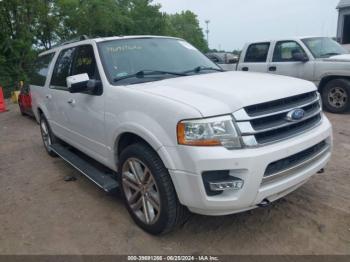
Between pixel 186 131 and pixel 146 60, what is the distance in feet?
5.06

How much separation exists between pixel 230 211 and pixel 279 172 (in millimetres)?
498

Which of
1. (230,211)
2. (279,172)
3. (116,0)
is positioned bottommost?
(230,211)

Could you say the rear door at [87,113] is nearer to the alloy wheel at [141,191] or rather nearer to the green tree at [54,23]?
the alloy wheel at [141,191]

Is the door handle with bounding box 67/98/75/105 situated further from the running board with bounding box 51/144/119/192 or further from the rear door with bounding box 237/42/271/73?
the rear door with bounding box 237/42/271/73

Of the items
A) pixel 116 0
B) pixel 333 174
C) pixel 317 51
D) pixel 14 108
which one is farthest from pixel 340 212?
pixel 116 0

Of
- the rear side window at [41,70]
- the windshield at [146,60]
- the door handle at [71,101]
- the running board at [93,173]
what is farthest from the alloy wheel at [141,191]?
the rear side window at [41,70]

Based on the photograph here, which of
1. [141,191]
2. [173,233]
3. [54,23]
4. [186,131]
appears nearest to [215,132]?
[186,131]

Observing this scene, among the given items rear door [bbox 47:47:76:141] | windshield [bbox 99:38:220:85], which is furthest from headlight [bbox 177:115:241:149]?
rear door [bbox 47:47:76:141]

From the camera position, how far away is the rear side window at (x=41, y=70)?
19.0 feet

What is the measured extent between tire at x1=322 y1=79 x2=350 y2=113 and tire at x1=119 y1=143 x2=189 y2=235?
6067 millimetres

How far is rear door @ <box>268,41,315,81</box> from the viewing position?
830cm

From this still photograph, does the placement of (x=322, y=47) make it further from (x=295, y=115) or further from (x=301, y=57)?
(x=295, y=115)

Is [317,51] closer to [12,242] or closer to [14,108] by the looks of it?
[12,242]

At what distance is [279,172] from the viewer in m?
2.87
